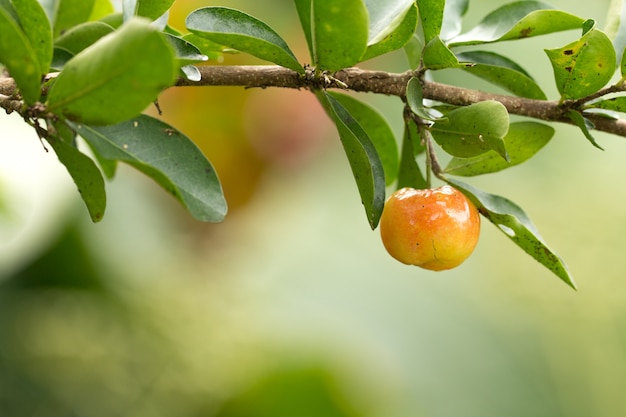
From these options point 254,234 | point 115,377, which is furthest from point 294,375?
point 254,234

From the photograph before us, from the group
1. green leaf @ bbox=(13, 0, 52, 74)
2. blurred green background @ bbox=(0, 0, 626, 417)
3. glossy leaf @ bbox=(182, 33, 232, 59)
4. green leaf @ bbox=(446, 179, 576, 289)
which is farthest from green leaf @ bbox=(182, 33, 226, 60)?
blurred green background @ bbox=(0, 0, 626, 417)

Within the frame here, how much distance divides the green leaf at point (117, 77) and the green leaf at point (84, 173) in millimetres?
53

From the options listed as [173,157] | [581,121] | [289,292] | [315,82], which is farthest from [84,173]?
[289,292]

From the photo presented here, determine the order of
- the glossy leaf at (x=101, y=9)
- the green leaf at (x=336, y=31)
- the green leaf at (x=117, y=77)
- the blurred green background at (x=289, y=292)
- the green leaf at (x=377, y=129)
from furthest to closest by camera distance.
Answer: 1. the blurred green background at (x=289, y=292)
2. the glossy leaf at (x=101, y=9)
3. the green leaf at (x=377, y=129)
4. the green leaf at (x=336, y=31)
5. the green leaf at (x=117, y=77)

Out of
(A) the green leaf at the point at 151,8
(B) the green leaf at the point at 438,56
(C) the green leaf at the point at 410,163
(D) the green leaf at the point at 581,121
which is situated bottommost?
(C) the green leaf at the point at 410,163

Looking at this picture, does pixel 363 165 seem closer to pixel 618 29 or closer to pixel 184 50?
pixel 184 50

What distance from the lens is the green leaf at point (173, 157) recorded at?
1.77 ft

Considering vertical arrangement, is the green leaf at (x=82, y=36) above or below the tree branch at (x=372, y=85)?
above

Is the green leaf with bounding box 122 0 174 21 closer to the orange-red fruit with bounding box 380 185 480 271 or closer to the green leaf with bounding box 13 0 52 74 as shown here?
the green leaf with bounding box 13 0 52 74

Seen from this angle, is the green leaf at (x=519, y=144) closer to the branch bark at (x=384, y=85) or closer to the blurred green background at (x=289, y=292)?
the branch bark at (x=384, y=85)

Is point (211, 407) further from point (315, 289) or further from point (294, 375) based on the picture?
point (315, 289)

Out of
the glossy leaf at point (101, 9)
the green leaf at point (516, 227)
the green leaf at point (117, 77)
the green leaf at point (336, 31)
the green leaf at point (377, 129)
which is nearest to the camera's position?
the green leaf at point (117, 77)

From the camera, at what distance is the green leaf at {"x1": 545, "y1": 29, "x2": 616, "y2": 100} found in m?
0.59

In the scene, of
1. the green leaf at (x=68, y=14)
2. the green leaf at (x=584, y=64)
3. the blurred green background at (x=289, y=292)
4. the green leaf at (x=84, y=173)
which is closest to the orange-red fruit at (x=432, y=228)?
the green leaf at (x=584, y=64)
